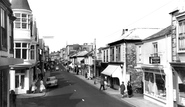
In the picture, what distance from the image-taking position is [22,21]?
89.1ft

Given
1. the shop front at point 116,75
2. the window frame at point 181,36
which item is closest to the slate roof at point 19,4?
the shop front at point 116,75

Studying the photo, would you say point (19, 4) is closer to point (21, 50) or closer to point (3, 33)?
point (21, 50)

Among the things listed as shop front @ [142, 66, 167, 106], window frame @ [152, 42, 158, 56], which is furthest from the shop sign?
shop front @ [142, 66, 167, 106]

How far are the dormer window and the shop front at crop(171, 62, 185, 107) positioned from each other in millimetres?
19346

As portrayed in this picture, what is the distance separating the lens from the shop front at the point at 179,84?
1515 centimetres

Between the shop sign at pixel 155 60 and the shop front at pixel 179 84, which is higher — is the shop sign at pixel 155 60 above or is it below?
above

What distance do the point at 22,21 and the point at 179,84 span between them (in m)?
20.5

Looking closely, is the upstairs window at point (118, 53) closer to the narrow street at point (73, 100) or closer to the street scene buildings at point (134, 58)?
the street scene buildings at point (134, 58)

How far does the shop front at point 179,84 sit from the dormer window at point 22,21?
63.5ft

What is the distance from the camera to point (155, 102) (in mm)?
19781

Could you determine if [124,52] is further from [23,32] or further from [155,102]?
[23,32]

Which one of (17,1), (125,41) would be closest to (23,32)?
(17,1)

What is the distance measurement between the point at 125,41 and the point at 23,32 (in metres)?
13.5

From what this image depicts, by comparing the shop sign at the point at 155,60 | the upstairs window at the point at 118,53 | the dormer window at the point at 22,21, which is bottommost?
the shop sign at the point at 155,60
